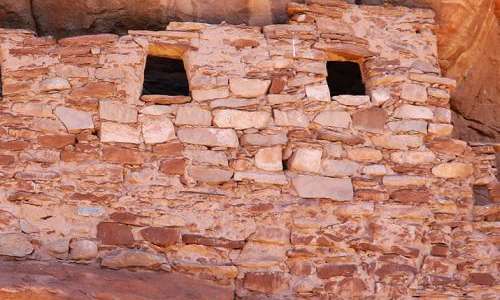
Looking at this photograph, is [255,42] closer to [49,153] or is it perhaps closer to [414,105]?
[414,105]

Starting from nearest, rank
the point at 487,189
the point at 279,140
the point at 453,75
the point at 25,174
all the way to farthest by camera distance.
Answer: the point at 25,174
the point at 279,140
the point at 487,189
the point at 453,75

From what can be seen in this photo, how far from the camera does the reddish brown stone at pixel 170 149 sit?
481 centimetres

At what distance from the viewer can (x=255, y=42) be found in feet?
16.8

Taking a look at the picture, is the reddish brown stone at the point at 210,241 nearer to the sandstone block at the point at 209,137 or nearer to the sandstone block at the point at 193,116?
the sandstone block at the point at 209,137

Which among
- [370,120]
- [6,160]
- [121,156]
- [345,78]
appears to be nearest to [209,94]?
[121,156]

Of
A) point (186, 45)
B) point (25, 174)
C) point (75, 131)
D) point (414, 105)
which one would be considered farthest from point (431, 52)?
point (25, 174)

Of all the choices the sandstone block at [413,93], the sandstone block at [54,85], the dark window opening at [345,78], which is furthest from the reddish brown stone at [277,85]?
the sandstone block at [54,85]

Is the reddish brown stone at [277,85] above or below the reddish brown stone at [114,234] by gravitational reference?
above

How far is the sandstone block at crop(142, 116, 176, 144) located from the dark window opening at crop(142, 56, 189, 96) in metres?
1.06

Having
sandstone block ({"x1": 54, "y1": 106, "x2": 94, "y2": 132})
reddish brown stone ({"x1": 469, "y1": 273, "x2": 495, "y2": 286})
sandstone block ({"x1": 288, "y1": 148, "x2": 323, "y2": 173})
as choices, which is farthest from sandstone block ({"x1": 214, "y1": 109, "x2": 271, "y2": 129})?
reddish brown stone ({"x1": 469, "y1": 273, "x2": 495, "y2": 286})

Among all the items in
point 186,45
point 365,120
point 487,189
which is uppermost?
point 186,45

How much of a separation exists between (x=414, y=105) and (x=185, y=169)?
1.49m

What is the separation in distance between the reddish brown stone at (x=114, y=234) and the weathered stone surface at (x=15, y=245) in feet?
1.23

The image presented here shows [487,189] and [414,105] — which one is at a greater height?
[414,105]
